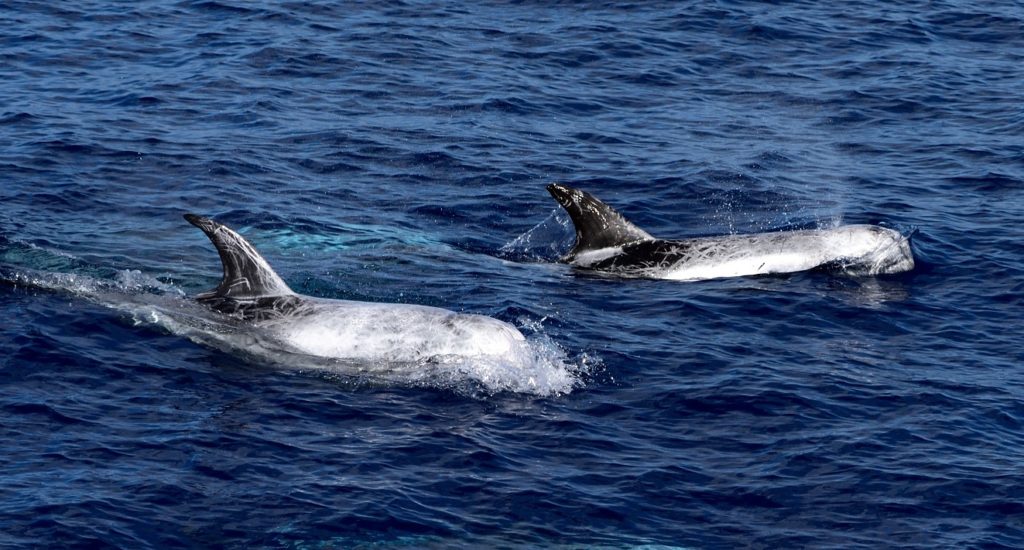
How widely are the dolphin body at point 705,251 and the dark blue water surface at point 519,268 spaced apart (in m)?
0.52

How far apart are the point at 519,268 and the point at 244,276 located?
18.1 feet

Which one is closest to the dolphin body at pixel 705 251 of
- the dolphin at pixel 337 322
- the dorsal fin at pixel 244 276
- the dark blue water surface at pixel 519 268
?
the dark blue water surface at pixel 519 268

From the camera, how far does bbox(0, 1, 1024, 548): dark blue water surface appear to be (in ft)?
51.3

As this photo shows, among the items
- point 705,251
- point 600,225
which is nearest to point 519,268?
point 600,225

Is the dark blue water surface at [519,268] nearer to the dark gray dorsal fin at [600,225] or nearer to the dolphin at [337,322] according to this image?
the dolphin at [337,322]

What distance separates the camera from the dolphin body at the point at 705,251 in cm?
2422

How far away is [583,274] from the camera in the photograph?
2414 cm

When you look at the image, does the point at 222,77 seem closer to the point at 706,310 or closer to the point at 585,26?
the point at 585,26

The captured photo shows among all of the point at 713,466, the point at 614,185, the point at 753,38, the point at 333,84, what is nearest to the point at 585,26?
the point at 753,38

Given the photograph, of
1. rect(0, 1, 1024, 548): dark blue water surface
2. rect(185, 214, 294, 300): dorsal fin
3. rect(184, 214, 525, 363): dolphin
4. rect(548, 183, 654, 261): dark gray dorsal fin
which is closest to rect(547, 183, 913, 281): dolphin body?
rect(548, 183, 654, 261): dark gray dorsal fin

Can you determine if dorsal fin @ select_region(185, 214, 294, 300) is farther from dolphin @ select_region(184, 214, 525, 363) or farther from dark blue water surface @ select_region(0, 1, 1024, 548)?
dark blue water surface @ select_region(0, 1, 1024, 548)

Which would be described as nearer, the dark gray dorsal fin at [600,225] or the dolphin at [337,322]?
the dolphin at [337,322]

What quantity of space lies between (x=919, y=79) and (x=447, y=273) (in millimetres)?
18146

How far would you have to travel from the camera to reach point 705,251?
968 inches
